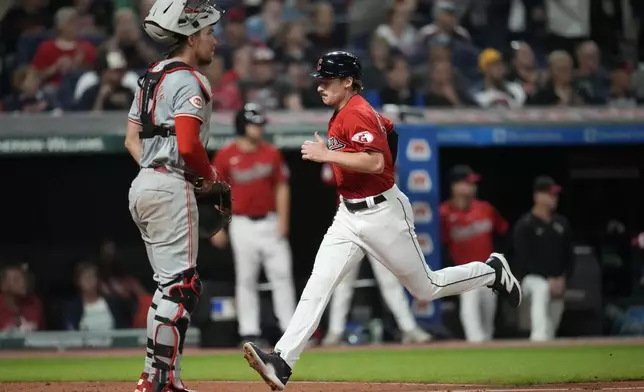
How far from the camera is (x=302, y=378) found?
735 centimetres

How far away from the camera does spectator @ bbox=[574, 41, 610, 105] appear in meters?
11.6

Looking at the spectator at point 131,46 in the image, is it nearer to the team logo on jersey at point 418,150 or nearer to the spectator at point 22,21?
the spectator at point 22,21

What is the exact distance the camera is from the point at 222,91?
431 inches

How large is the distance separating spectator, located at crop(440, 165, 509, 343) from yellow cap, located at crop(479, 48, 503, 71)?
5.04ft

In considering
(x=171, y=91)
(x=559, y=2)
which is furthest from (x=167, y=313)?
(x=559, y=2)

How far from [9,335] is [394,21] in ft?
16.6

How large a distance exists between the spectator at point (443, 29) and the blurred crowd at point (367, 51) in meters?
0.01

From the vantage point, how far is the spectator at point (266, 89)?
10.9 metres

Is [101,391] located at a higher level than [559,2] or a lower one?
lower

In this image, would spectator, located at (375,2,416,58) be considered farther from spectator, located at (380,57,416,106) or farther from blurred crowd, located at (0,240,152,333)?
blurred crowd, located at (0,240,152,333)

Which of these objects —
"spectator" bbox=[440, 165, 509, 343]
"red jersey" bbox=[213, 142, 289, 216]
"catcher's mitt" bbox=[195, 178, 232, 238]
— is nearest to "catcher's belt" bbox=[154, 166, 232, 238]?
"catcher's mitt" bbox=[195, 178, 232, 238]

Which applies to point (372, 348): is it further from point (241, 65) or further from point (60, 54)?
point (60, 54)

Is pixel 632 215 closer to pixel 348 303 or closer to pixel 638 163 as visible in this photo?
pixel 638 163

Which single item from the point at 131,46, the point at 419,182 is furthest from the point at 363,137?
the point at 131,46
